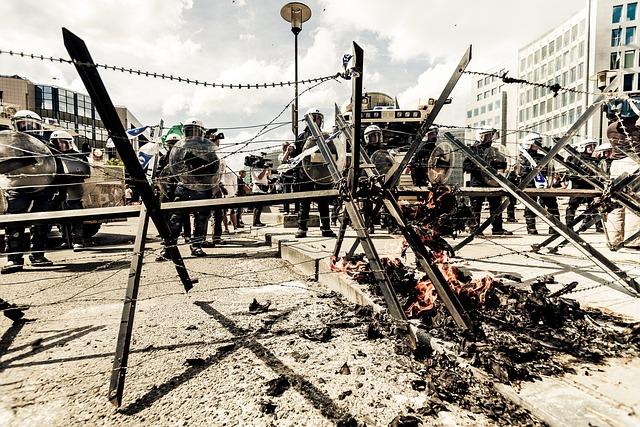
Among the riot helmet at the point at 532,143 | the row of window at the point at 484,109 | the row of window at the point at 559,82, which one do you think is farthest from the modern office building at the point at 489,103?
the riot helmet at the point at 532,143

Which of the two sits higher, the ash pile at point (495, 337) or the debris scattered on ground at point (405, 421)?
the ash pile at point (495, 337)

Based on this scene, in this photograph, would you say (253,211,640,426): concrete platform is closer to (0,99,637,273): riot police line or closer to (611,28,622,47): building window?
(0,99,637,273): riot police line

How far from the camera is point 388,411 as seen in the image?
6.59 feet

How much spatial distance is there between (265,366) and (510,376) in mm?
1581

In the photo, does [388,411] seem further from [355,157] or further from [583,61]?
[583,61]

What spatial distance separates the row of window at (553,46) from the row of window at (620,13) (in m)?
4.15

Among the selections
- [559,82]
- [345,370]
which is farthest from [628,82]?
→ [345,370]

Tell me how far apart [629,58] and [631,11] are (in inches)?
340

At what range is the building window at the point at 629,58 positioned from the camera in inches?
2201

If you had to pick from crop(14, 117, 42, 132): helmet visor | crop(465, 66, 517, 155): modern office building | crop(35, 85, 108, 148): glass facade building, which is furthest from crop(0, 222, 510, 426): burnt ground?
crop(465, 66, 517, 155): modern office building

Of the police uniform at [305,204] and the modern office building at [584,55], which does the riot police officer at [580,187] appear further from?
the modern office building at [584,55]

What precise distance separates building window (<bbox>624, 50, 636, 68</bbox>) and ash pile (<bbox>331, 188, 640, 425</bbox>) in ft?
243

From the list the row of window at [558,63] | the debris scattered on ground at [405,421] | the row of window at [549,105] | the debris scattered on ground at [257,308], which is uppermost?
the row of window at [558,63]

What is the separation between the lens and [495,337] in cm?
269
